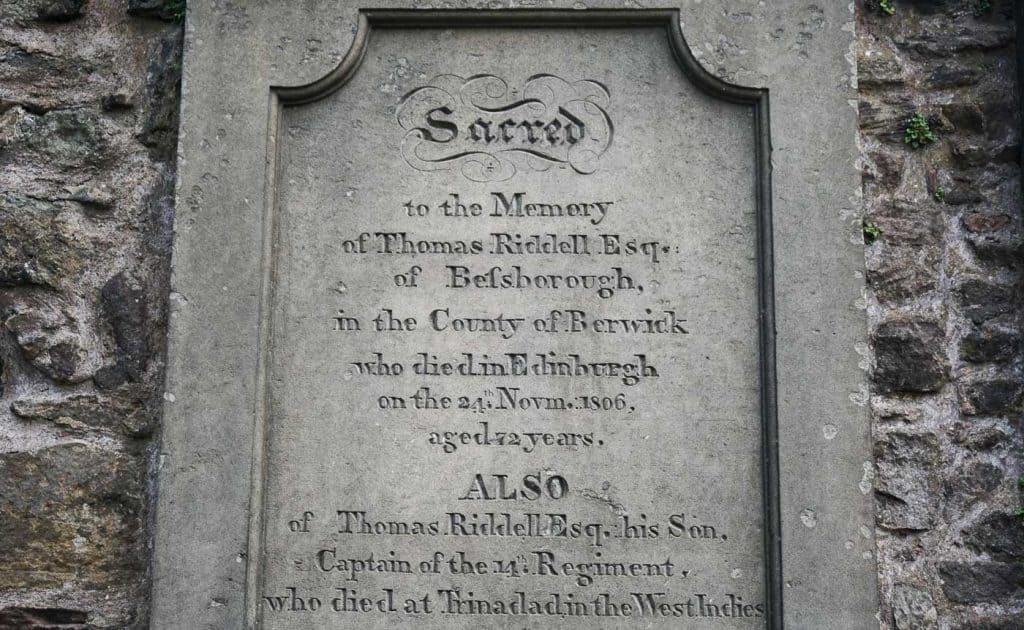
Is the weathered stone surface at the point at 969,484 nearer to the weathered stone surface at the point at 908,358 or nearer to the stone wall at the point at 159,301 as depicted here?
the stone wall at the point at 159,301

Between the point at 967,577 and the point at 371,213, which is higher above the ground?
the point at 371,213

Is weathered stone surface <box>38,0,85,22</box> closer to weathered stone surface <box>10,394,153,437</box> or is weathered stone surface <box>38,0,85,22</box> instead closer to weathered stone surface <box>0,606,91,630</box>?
weathered stone surface <box>10,394,153,437</box>

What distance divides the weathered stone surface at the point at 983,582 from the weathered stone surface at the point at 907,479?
18cm

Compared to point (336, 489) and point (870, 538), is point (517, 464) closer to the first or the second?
point (336, 489)

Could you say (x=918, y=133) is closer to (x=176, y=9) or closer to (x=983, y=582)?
(x=983, y=582)

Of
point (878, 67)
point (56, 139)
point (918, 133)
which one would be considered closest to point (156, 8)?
point (56, 139)

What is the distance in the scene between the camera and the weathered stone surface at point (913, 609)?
3.09 meters

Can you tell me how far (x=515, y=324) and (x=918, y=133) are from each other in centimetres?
157

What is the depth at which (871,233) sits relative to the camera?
3312mm

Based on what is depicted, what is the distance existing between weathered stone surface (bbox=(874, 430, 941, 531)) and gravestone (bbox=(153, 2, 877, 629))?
21 centimetres

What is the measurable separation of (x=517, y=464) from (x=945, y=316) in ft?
5.09

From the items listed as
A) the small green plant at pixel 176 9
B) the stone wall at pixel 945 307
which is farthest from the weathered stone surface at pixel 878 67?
the small green plant at pixel 176 9

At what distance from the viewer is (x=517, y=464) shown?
310cm

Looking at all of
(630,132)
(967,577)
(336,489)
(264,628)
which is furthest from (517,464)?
(967,577)
